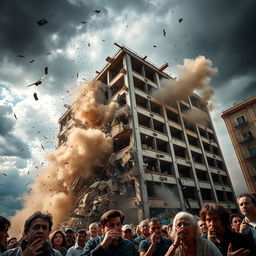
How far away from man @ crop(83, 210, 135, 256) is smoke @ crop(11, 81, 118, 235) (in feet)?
61.1

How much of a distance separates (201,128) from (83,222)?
2354 cm

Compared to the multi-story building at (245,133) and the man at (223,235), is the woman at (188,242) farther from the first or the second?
the multi-story building at (245,133)

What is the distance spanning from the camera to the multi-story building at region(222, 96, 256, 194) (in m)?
26.4

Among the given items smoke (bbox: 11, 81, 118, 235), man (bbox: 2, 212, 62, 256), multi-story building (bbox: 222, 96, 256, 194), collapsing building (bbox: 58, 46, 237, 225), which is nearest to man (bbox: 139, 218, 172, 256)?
man (bbox: 2, 212, 62, 256)

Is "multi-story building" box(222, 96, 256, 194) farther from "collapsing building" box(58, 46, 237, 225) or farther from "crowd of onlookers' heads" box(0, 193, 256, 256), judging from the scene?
"crowd of onlookers' heads" box(0, 193, 256, 256)

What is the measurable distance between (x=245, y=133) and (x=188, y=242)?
30828 mm

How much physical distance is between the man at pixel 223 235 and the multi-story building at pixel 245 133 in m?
27.9

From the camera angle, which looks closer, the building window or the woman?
Answer: the woman

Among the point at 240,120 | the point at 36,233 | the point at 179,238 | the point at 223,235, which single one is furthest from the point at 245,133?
the point at 36,233

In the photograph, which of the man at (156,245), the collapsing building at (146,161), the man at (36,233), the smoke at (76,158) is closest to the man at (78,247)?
the man at (156,245)

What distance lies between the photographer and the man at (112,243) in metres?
2.15

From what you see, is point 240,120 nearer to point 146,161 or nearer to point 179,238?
point 146,161

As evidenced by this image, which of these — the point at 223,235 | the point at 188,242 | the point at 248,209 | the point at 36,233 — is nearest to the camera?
the point at 36,233

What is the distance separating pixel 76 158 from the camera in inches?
879
